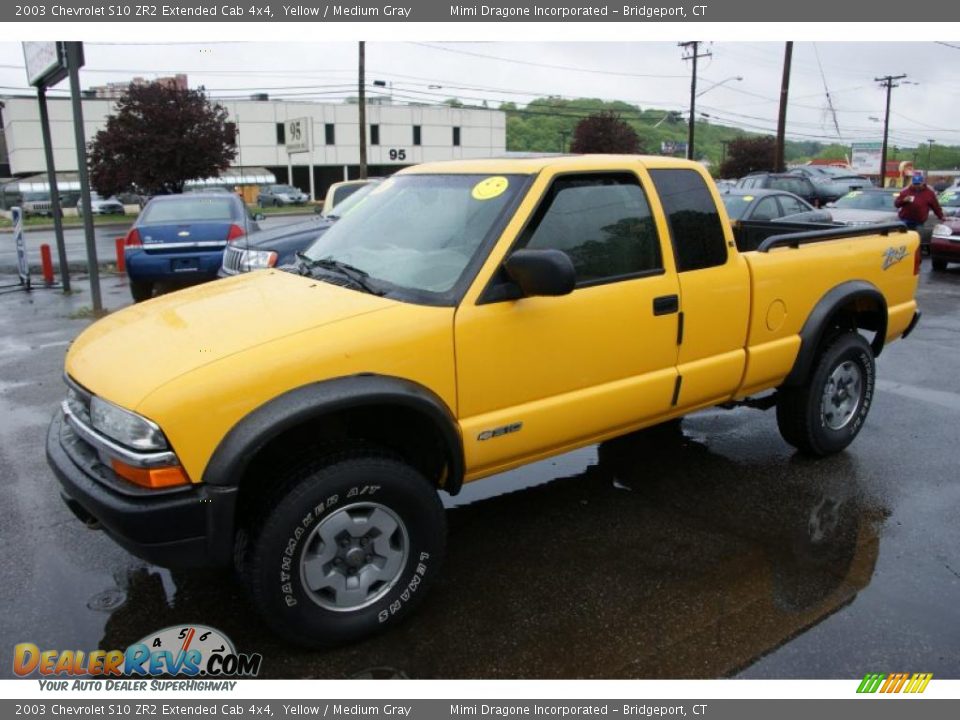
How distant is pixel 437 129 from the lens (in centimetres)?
7488

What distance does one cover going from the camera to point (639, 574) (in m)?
3.75

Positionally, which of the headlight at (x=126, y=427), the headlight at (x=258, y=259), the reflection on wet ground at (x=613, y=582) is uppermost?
the headlight at (x=258, y=259)

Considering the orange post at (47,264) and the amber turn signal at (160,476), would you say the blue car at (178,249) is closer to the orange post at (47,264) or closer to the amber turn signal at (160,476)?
the orange post at (47,264)

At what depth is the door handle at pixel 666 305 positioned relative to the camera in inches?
156

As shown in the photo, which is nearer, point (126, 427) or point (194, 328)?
point (126, 427)

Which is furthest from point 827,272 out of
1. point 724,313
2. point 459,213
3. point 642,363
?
point 459,213

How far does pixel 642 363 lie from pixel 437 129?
74.5 meters

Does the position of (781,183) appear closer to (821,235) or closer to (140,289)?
(140,289)

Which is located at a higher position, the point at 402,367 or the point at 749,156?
the point at 749,156

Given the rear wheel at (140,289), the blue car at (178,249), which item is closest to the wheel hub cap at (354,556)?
the blue car at (178,249)

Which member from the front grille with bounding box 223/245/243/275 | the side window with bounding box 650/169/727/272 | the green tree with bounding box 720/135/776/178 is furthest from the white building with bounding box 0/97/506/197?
the side window with bounding box 650/169/727/272

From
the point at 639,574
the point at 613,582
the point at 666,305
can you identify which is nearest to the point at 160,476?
the point at 613,582

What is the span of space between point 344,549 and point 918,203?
1492cm

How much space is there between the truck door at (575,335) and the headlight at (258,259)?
16.9 ft
